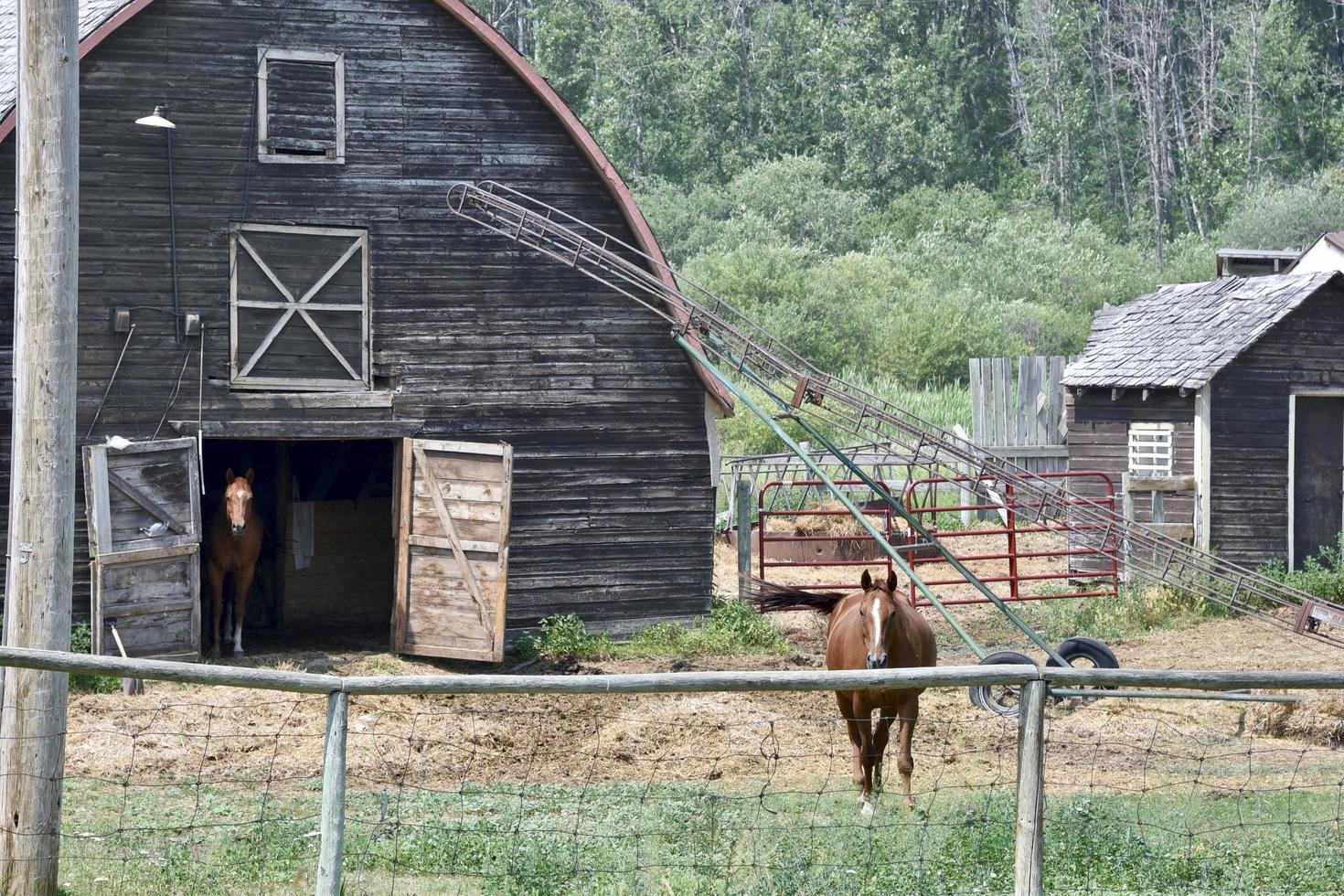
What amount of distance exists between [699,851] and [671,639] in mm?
9255

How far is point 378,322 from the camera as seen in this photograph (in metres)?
16.4

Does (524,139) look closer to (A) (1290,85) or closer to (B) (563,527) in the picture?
(B) (563,527)

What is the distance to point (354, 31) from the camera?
16031 mm

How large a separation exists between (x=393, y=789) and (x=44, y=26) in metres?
5.45

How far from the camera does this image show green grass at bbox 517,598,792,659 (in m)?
16.7

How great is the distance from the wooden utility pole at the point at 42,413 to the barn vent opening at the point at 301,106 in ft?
27.3

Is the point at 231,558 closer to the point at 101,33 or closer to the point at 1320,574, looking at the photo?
the point at 101,33

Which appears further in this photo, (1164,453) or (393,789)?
(1164,453)

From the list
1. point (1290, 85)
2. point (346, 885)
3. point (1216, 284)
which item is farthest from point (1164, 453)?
Answer: point (1290, 85)

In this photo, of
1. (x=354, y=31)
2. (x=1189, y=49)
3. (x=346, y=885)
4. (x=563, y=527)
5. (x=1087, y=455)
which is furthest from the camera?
(x=1189, y=49)

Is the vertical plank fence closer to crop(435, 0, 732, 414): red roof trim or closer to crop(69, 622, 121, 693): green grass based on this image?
crop(435, 0, 732, 414): red roof trim

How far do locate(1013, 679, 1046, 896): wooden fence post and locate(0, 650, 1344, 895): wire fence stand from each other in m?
0.02

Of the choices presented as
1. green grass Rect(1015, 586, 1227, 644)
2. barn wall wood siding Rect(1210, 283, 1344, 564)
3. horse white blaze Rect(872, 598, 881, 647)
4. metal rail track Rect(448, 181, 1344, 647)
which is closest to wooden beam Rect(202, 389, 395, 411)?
metal rail track Rect(448, 181, 1344, 647)

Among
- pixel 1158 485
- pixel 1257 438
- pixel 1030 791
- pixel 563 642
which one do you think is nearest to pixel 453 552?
pixel 563 642
